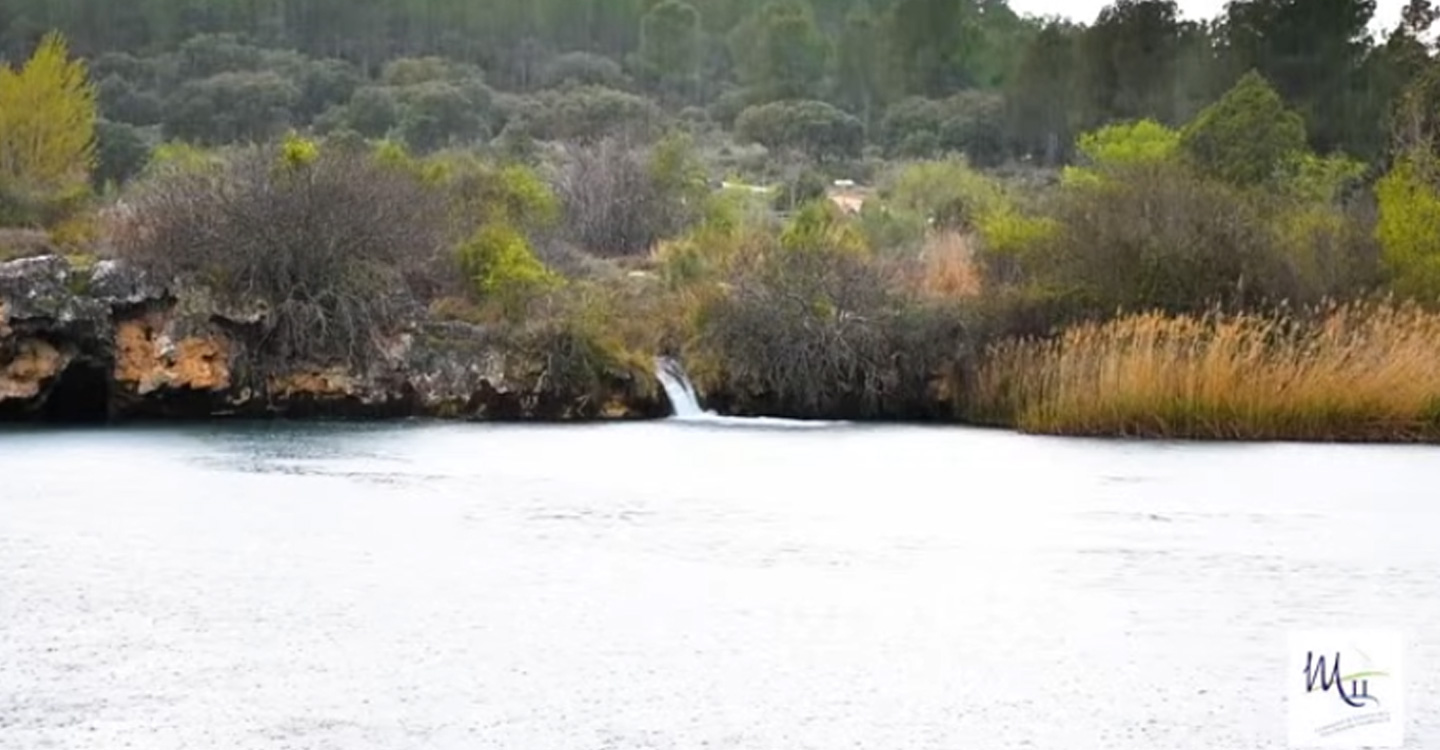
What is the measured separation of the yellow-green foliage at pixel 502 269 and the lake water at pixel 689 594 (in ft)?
31.6

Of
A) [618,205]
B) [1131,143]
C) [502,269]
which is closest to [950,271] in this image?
[502,269]

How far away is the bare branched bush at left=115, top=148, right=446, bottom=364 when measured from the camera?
40844mm

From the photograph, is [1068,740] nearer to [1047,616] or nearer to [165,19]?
[1047,616]

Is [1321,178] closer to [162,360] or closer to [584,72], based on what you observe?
[162,360]

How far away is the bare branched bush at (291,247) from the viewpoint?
4084 centimetres

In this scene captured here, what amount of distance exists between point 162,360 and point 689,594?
21.1m

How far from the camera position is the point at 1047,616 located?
20.0m

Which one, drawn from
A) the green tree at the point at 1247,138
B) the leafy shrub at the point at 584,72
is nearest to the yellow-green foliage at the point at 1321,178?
the green tree at the point at 1247,138

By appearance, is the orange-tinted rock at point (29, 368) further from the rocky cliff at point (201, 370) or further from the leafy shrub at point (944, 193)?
the leafy shrub at point (944, 193)

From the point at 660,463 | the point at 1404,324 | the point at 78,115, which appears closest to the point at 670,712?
the point at 660,463

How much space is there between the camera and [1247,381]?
36625 millimetres

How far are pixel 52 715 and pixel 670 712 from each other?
13.6 ft

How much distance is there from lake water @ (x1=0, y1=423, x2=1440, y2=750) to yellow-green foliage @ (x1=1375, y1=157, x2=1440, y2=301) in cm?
746

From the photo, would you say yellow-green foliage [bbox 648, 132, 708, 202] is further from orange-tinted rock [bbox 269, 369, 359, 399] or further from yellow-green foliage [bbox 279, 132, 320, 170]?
orange-tinted rock [bbox 269, 369, 359, 399]
